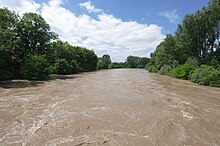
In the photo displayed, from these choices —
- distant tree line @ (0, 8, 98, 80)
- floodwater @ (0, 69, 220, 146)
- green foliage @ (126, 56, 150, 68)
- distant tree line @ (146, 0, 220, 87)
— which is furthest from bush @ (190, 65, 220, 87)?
green foliage @ (126, 56, 150, 68)

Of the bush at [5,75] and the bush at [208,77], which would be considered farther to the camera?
the bush at [208,77]

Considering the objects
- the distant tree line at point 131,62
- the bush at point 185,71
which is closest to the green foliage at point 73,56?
the bush at point 185,71

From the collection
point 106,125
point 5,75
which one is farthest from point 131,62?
point 106,125

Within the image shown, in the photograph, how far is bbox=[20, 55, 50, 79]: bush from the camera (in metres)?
22.4

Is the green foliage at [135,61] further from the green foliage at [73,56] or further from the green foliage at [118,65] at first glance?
the green foliage at [73,56]

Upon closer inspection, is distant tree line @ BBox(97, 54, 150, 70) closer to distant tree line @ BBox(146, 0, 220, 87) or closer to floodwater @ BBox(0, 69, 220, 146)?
distant tree line @ BBox(146, 0, 220, 87)

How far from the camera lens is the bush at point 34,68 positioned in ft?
73.4

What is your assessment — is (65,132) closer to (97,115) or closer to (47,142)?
(47,142)

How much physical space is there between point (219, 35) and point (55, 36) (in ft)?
90.6

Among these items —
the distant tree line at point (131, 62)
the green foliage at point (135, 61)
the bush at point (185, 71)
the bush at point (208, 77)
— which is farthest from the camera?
the green foliage at point (135, 61)

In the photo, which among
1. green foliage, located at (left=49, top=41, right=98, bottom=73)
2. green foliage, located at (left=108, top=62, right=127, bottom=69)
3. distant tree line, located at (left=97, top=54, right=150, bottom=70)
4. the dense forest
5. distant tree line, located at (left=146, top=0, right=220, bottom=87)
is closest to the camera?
the dense forest

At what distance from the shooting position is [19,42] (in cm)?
2409

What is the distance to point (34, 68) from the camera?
22562mm

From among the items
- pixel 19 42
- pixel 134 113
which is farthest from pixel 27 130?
pixel 19 42
